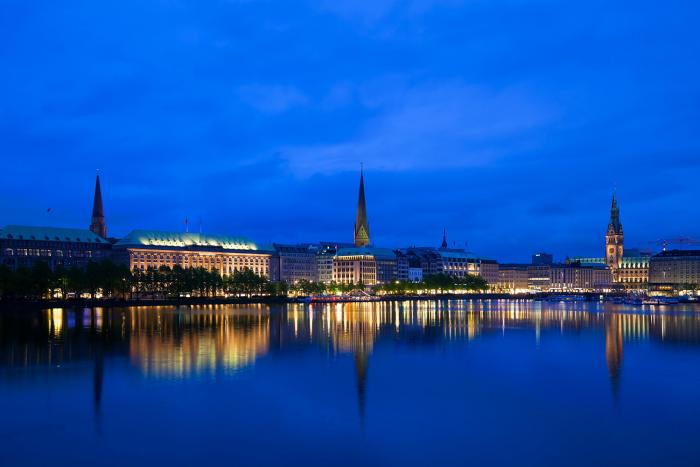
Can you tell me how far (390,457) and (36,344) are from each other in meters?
28.3

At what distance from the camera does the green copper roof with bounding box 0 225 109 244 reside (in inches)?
5315

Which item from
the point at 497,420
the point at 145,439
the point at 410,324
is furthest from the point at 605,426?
the point at 410,324

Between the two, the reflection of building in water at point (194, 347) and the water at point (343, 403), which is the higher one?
the reflection of building in water at point (194, 347)

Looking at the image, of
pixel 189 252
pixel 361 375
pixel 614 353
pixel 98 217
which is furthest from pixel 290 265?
pixel 361 375

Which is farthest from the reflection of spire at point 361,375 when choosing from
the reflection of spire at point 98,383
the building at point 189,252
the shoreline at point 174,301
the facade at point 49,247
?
the building at point 189,252

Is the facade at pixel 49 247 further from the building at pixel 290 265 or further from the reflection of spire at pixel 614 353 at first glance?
the reflection of spire at pixel 614 353

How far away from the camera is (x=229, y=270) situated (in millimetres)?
180125

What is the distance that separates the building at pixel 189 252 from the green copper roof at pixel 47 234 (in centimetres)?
915

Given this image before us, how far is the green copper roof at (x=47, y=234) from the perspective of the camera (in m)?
135

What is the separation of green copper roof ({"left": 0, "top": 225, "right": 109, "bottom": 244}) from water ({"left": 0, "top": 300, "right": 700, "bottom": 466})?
10138 cm

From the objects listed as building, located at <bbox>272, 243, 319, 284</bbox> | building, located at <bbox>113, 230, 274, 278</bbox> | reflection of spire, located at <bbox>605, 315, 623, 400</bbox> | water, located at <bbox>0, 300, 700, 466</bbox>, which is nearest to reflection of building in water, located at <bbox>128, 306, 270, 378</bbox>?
water, located at <bbox>0, 300, 700, 466</bbox>

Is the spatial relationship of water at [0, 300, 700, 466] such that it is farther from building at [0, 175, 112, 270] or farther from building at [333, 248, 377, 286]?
building at [333, 248, 377, 286]

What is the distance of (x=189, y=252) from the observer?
172000mm

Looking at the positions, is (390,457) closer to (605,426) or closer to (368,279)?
(605,426)
